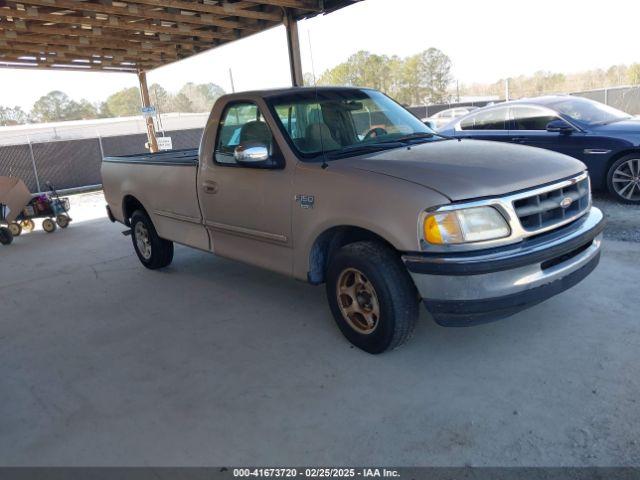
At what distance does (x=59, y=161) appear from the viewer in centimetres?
1584

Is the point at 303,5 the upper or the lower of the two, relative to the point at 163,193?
upper

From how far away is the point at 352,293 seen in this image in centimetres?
367

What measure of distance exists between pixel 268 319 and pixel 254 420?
4.95 ft

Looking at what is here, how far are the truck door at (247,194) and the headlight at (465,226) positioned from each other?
4.18ft

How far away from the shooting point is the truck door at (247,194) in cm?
407

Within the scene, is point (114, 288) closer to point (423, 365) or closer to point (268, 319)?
point (268, 319)

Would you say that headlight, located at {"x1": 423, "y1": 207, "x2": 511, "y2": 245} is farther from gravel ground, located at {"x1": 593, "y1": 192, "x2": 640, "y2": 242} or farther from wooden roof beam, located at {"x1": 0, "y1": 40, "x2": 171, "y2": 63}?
wooden roof beam, located at {"x1": 0, "y1": 40, "x2": 171, "y2": 63}

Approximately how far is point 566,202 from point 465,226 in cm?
89

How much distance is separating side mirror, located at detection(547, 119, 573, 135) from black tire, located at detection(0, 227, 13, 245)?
8.82 meters

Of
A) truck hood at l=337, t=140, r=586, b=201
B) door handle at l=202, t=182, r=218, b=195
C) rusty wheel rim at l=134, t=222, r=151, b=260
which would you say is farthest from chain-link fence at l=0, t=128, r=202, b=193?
truck hood at l=337, t=140, r=586, b=201

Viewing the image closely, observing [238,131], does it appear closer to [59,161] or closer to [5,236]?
[5,236]

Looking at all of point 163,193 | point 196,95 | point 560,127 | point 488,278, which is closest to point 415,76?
point 196,95

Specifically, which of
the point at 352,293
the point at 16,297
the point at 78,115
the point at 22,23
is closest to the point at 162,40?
the point at 22,23

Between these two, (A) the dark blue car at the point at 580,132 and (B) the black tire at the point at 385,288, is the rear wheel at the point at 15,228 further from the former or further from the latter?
(A) the dark blue car at the point at 580,132
